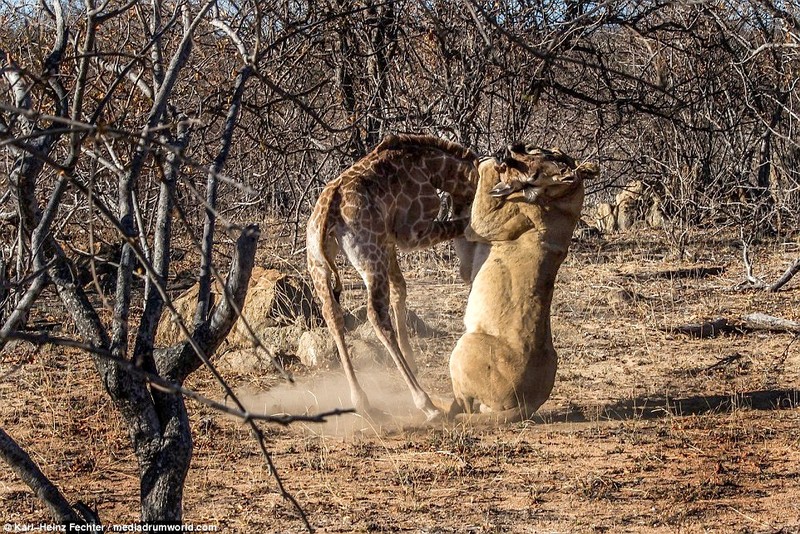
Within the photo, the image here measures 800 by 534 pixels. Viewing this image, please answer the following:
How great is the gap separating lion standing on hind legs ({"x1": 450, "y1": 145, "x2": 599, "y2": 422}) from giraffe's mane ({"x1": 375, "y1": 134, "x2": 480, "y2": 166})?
0.68 m

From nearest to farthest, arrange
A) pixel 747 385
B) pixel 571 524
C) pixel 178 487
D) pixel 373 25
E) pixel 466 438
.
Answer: pixel 178 487, pixel 571 524, pixel 466 438, pixel 747 385, pixel 373 25

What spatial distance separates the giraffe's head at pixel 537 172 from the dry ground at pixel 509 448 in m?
1.54

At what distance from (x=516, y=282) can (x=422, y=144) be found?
4.58 feet

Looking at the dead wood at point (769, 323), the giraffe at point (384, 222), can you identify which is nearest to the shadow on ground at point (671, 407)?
the giraffe at point (384, 222)

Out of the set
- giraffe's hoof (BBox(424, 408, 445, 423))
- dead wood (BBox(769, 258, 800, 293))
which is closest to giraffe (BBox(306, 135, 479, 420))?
giraffe's hoof (BBox(424, 408, 445, 423))

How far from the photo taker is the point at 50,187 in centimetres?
913

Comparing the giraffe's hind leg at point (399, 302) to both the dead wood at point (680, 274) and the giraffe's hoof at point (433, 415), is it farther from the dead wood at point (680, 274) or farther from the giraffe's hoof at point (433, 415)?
the dead wood at point (680, 274)

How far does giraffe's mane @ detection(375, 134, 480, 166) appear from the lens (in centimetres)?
728

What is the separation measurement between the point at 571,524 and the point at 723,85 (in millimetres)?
7929

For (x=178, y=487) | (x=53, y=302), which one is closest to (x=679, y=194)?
(x=53, y=302)

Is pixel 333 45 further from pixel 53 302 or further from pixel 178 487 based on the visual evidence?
pixel 178 487

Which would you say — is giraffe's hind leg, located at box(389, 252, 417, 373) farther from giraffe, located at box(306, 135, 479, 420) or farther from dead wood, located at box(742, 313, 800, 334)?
dead wood, located at box(742, 313, 800, 334)

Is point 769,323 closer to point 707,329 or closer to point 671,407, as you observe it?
point 707,329

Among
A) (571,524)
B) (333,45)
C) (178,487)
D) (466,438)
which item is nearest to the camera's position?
(178,487)
